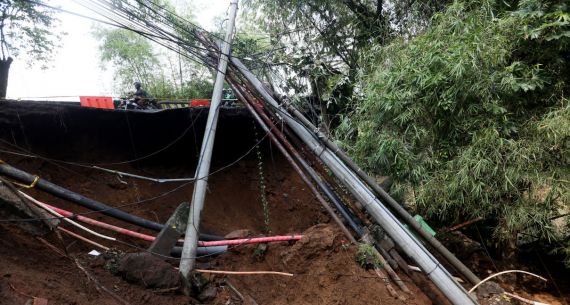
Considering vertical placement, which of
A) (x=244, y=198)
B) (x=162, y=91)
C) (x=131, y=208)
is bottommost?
(x=244, y=198)

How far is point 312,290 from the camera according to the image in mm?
3922

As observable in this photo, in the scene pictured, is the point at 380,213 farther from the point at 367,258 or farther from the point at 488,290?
the point at 488,290

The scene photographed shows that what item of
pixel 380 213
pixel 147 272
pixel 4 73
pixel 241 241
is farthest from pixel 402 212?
pixel 4 73

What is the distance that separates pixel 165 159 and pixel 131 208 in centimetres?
152

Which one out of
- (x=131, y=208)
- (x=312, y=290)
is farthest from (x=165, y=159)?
(x=312, y=290)

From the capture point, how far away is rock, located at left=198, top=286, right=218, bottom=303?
12.6ft

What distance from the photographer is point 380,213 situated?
3953mm

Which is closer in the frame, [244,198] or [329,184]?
[329,184]

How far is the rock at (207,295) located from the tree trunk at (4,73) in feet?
22.1

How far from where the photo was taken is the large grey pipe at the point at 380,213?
3.36 metres

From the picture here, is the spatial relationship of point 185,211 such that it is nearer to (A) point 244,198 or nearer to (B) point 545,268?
(A) point 244,198

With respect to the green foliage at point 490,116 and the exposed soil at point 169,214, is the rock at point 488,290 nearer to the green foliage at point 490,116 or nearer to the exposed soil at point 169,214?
the exposed soil at point 169,214

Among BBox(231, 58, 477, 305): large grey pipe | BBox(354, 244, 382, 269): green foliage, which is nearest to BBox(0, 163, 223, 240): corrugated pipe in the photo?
BBox(231, 58, 477, 305): large grey pipe

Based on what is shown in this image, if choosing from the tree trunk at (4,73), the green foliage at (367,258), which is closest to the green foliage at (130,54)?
the tree trunk at (4,73)
